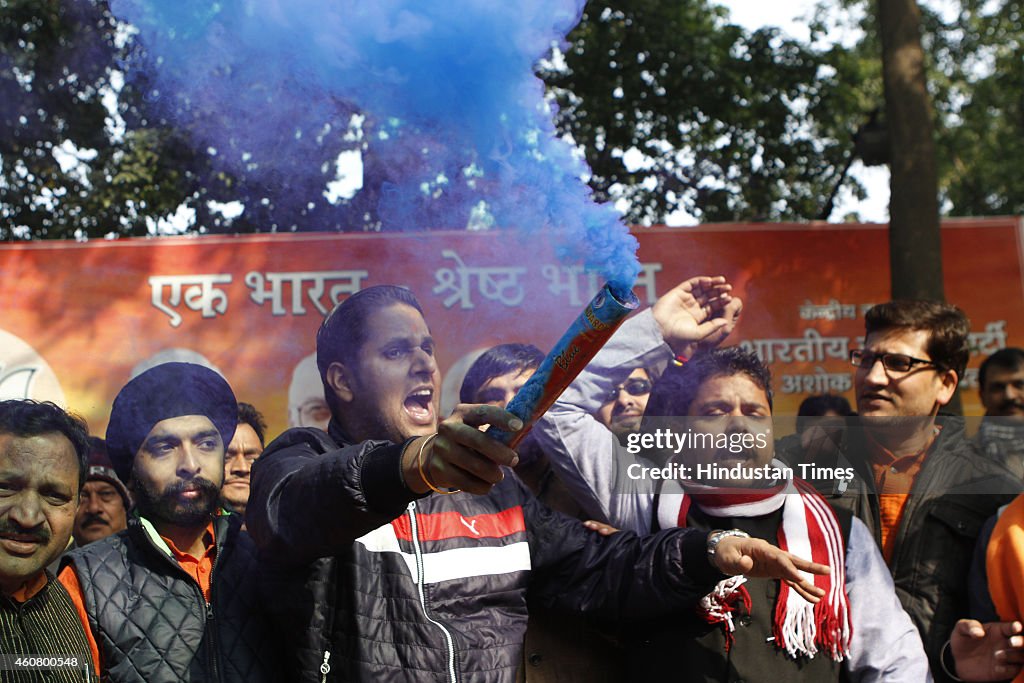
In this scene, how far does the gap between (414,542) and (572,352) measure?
80 cm

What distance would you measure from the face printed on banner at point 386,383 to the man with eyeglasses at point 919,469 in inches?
45.5

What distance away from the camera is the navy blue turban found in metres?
2.72

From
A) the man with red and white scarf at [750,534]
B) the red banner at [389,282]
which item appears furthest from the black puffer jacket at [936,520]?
the red banner at [389,282]

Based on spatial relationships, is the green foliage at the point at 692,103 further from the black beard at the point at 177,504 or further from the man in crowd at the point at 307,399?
the black beard at the point at 177,504

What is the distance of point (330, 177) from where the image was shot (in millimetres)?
4148

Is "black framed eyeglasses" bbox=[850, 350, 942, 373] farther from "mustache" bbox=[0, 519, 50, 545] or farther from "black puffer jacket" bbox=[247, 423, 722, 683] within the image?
"mustache" bbox=[0, 519, 50, 545]

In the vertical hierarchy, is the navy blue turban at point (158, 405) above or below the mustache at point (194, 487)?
above

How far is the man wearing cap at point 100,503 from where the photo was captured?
141 inches

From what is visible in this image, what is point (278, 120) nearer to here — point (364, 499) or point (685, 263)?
point (364, 499)

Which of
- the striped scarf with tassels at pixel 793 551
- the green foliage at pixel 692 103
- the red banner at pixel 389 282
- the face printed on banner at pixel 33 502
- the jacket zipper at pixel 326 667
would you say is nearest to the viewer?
the jacket zipper at pixel 326 667

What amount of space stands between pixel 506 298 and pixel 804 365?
1.89 m

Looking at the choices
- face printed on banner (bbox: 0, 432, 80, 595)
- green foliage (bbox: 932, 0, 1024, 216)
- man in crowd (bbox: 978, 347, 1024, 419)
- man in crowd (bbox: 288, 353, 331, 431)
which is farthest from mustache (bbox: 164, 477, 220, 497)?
green foliage (bbox: 932, 0, 1024, 216)

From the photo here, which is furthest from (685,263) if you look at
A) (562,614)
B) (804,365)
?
(562,614)

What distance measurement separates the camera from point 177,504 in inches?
101
